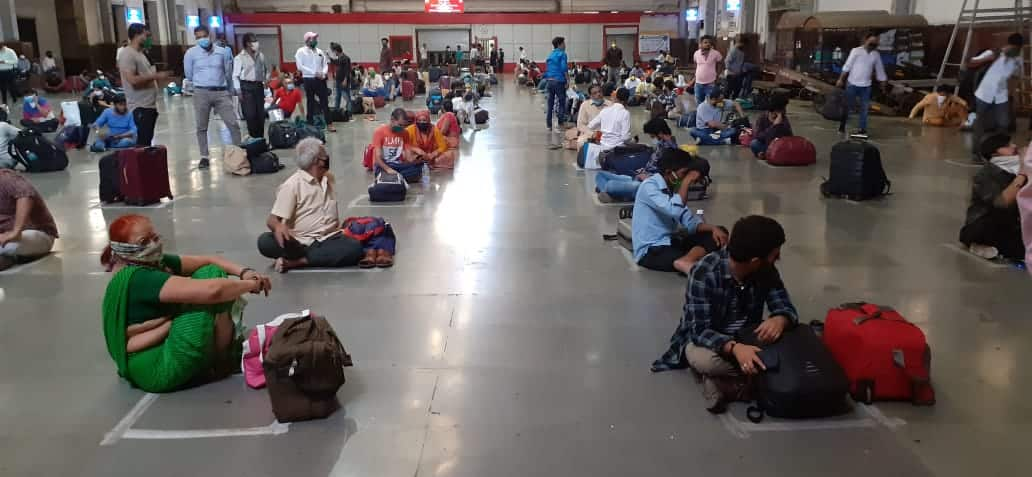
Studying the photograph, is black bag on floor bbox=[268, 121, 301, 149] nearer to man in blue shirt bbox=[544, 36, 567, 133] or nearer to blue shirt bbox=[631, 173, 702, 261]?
man in blue shirt bbox=[544, 36, 567, 133]

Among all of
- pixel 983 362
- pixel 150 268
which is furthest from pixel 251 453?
pixel 983 362

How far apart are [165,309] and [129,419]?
0.58 meters

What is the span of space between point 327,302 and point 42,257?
3.19 metres

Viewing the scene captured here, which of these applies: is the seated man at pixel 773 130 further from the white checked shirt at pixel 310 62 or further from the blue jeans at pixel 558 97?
the white checked shirt at pixel 310 62

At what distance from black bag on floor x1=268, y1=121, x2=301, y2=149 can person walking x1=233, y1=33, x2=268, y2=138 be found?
28 centimetres

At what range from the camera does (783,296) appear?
3.94 m

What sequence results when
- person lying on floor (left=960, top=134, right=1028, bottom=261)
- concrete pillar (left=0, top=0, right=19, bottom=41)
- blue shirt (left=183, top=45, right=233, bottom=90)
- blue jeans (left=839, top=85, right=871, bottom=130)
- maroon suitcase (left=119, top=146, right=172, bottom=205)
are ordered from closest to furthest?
person lying on floor (left=960, top=134, right=1028, bottom=261), maroon suitcase (left=119, top=146, right=172, bottom=205), blue shirt (left=183, top=45, right=233, bottom=90), blue jeans (left=839, top=85, right=871, bottom=130), concrete pillar (left=0, top=0, right=19, bottom=41)

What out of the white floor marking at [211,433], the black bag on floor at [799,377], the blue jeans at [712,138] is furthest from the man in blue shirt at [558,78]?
the white floor marking at [211,433]

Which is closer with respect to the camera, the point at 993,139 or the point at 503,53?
the point at 993,139

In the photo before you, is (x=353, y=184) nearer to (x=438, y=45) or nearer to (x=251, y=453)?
(x=251, y=453)

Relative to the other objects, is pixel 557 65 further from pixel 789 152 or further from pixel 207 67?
pixel 207 67

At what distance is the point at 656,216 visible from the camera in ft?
21.2

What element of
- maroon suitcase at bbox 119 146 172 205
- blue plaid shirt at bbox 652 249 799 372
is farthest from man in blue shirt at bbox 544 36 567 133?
blue plaid shirt at bbox 652 249 799 372

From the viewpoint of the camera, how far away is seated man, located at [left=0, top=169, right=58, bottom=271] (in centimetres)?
669
